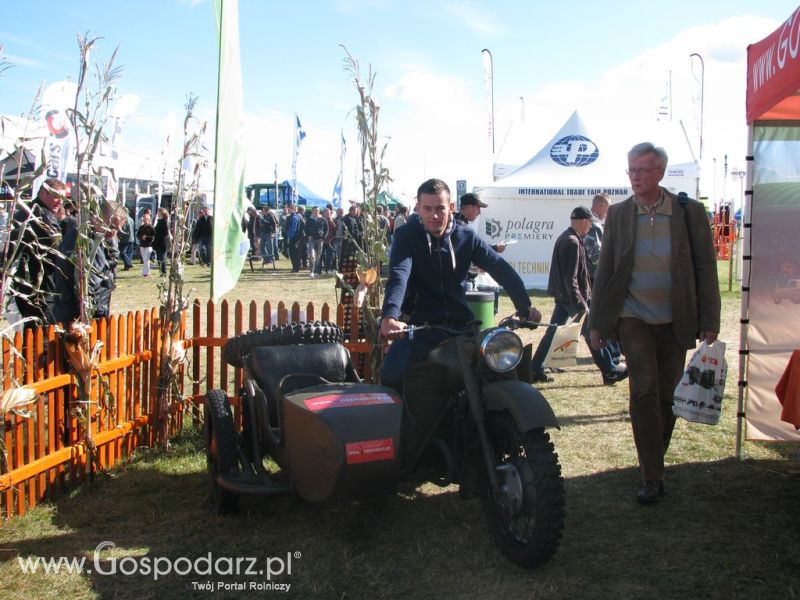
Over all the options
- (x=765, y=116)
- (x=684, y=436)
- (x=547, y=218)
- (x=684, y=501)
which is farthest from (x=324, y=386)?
(x=547, y=218)

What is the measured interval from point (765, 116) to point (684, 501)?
8.64ft

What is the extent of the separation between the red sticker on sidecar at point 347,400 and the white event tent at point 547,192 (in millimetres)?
12369

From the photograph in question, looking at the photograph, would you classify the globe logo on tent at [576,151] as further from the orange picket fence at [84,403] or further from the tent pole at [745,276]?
the orange picket fence at [84,403]

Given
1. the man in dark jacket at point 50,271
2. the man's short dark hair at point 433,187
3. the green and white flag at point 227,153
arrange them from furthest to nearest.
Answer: the green and white flag at point 227,153 → the man in dark jacket at point 50,271 → the man's short dark hair at point 433,187

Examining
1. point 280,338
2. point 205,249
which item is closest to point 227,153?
point 280,338

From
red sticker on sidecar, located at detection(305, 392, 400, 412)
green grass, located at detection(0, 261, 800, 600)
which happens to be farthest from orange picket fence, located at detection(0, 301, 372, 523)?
red sticker on sidecar, located at detection(305, 392, 400, 412)

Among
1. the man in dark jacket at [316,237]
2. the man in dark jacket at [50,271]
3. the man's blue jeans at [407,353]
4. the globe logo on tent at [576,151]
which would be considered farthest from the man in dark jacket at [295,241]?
the man's blue jeans at [407,353]

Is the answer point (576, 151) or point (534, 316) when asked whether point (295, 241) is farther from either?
point (534, 316)

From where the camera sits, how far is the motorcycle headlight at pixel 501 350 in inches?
130

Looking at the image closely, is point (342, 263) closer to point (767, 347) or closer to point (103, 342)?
point (103, 342)

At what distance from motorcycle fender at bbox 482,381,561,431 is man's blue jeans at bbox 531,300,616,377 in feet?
12.6

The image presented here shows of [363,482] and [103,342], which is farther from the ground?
[103,342]

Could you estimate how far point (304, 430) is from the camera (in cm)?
349

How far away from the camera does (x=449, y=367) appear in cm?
→ 354
